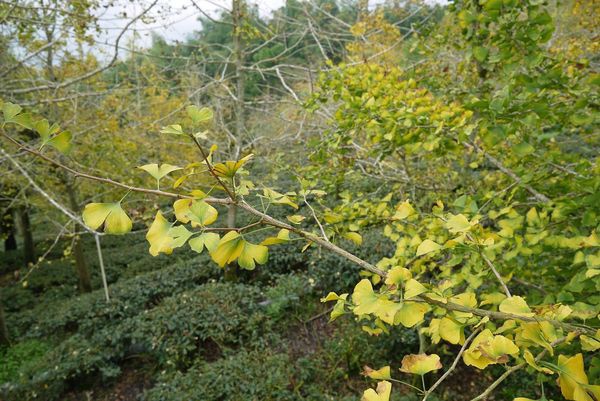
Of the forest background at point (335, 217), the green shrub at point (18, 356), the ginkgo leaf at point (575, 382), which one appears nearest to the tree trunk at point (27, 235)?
the forest background at point (335, 217)

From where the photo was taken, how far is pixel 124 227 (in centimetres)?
63

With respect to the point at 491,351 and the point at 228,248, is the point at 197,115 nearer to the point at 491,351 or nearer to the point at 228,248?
the point at 228,248

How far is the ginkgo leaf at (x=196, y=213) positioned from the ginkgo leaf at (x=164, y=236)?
19 mm

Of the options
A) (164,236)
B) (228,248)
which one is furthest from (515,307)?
(164,236)

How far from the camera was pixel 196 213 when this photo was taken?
0.62m

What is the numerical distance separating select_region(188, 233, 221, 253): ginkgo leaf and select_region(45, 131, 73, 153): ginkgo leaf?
0.29 metres

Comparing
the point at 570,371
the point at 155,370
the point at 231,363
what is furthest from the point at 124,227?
the point at 155,370

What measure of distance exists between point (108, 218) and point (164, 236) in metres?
0.11

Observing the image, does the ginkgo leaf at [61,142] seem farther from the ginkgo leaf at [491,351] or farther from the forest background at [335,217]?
the ginkgo leaf at [491,351]

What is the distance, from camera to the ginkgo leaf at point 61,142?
642mm

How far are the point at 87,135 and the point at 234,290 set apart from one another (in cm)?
347

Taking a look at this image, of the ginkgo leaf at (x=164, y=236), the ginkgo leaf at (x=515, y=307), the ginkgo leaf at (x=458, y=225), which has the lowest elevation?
the ginkgo leaf at (x=515, y=307)

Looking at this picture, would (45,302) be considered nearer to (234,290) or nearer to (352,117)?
(234,290)

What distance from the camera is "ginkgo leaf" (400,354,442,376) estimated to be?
0.64 m
